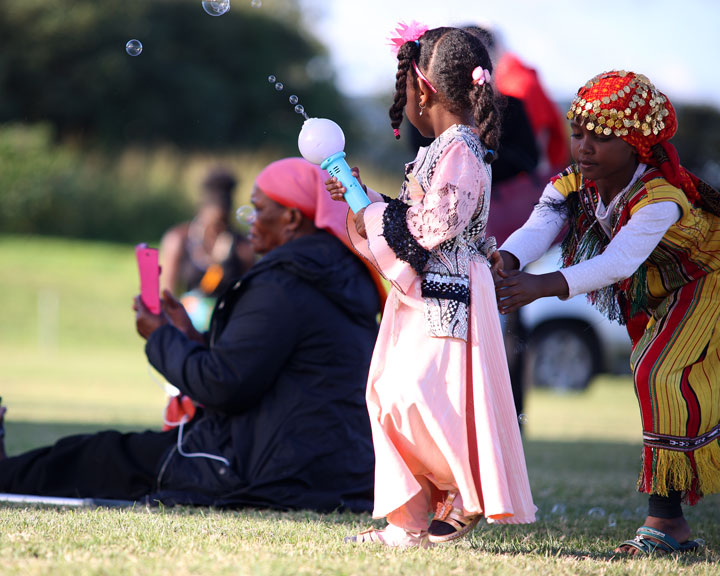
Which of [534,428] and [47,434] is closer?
[47,434]

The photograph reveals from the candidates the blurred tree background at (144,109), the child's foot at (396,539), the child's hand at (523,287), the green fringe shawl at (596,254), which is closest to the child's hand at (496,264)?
the child's hand at (523,287)

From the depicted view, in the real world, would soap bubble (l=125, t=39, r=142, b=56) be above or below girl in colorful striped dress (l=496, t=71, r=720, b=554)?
above

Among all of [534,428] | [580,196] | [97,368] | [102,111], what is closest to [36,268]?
[97,368]

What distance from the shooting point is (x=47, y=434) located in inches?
253

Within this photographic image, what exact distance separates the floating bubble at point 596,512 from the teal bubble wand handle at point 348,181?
1992 millimetres

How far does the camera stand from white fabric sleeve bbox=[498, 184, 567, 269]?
358 centimetres

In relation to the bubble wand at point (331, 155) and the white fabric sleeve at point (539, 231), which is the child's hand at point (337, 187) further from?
the white fabric sleeve at point (539, 231)

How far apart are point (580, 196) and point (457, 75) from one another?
0.73 metres

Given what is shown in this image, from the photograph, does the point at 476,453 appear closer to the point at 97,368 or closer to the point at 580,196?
the point at 580,196

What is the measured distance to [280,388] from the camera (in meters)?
4.23

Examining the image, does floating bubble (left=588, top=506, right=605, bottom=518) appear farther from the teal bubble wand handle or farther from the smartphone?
the smartphone

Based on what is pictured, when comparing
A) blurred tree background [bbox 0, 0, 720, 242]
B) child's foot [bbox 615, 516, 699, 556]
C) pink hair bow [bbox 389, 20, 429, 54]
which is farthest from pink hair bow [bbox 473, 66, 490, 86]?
blurred tree background [bbox 0, 0, 720, 242]

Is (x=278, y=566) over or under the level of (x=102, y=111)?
under

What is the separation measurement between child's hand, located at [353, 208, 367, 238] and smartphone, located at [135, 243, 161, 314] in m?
1.37
